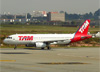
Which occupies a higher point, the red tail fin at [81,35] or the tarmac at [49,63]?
the red tail fin at [81,35]

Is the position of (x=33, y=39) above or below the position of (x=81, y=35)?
below

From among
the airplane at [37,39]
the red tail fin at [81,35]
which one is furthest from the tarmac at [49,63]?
the red tail fin at [81,35]

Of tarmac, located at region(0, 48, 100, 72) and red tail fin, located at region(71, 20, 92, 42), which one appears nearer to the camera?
tarmac, located at region(0, 48, 100, 72)

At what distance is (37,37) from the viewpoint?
A: 185 feet

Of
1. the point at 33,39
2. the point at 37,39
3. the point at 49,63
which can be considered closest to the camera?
the point at 49,63

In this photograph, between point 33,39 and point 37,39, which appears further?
point 37,39

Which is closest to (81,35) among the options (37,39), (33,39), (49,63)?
(37,39)

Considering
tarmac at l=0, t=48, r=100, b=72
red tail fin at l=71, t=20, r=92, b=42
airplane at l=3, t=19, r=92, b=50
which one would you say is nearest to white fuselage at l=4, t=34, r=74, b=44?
airplane at l=3, t=19, r=92, b=50

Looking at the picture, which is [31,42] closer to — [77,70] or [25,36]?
[25,36]

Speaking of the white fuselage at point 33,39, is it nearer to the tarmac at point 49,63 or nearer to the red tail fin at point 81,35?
the red tail fin at point 81,35

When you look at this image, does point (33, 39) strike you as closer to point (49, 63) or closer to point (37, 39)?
point (37, 39)

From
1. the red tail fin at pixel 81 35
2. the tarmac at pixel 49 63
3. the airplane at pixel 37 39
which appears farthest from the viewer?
the red tail fin at pixel 81 35

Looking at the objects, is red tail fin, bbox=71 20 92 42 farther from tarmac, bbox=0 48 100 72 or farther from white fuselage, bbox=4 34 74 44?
tarmac, bbox=0 48 100 72

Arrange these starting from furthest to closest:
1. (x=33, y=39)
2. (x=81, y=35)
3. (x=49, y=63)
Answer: (x=81, y=35) < (x=33, y=39) < (x=49, y=63)
